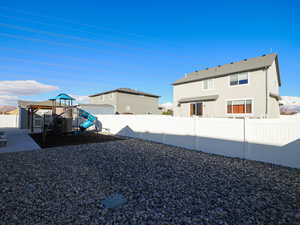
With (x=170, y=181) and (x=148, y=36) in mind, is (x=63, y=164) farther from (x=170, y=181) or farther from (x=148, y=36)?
(x=148, y=36)

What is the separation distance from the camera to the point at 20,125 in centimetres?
1564

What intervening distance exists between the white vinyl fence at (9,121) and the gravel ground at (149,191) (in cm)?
1580

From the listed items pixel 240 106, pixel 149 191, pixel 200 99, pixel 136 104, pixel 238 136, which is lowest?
pixel 149 191

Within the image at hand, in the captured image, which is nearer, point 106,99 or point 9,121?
point 9,121

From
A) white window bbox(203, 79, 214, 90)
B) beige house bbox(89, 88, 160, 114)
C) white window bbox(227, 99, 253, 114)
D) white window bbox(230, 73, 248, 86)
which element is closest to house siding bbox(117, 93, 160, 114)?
beige house bbox(89, 88, 160, 114)

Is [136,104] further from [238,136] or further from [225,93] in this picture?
[238,136]

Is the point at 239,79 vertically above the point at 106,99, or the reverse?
the point at 239,79

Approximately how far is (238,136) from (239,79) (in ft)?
34.6

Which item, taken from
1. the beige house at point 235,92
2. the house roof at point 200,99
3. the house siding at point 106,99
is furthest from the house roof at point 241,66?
the house siding at point 106,99

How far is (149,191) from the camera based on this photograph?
3.06 meters

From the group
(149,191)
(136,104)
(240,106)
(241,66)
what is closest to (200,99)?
(240,106)

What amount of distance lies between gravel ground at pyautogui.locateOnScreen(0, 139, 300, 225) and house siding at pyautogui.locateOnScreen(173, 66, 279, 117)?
32.0 feet

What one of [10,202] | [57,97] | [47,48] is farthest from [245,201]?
[47,48]

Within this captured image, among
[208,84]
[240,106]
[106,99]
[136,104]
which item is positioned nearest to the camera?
[240,106]
